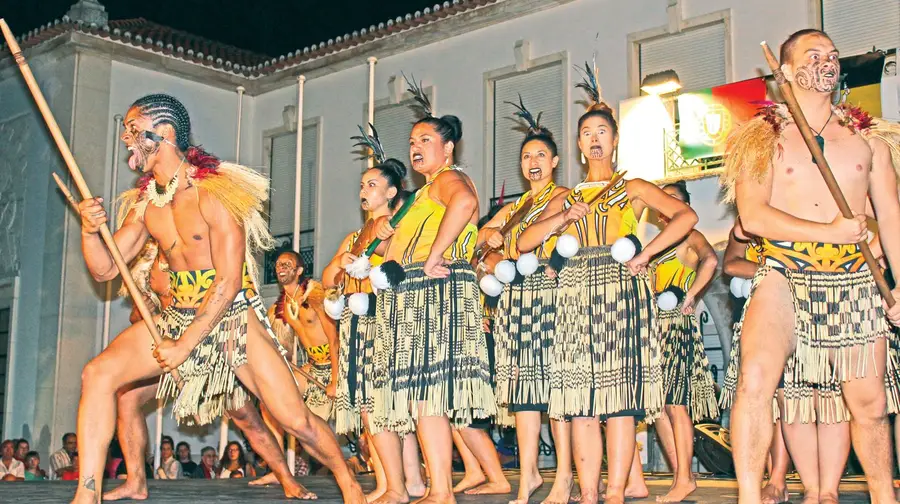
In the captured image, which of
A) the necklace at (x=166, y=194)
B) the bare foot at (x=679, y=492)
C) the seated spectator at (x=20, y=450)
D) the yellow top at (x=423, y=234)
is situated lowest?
the seated spectator at (x=20, y=450)

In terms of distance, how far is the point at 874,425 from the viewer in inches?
171

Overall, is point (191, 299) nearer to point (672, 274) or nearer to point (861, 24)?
point (672, 274)

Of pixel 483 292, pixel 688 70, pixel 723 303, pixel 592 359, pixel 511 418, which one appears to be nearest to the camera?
pixel 592 359

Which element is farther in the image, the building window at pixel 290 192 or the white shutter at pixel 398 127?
the building window at pixel 290 192

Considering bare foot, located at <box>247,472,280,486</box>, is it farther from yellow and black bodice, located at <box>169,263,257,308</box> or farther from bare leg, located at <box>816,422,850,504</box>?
bare leg, located at <box>816,422,850,504</box>

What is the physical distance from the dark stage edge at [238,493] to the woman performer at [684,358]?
306 millimetres

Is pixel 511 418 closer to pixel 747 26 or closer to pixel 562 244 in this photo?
pixel 562 244

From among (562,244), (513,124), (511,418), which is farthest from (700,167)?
(562,244)

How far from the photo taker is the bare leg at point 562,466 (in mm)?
5177

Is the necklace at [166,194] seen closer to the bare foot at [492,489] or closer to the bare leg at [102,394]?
the bare leg at [102,394]

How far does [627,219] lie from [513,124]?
33.5 ft

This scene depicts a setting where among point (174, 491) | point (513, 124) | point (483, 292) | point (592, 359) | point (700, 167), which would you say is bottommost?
point (174, 491)

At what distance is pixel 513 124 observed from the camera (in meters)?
15.6

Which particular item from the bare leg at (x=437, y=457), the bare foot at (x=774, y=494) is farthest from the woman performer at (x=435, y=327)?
the bare foot at (x=774, y=494)
